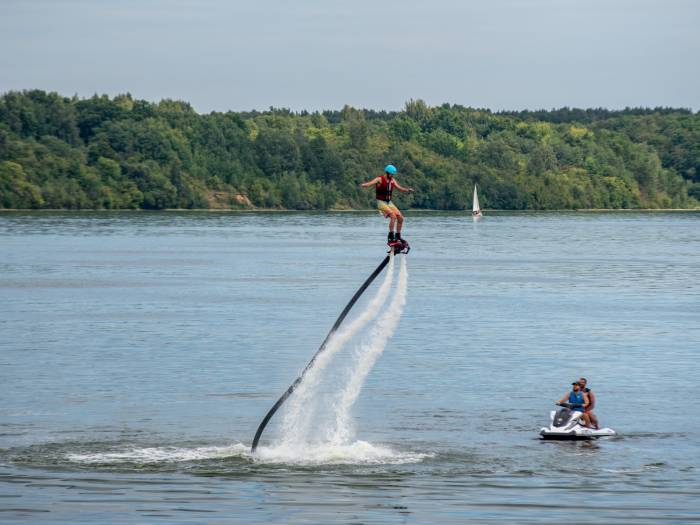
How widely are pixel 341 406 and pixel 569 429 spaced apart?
14821 mm

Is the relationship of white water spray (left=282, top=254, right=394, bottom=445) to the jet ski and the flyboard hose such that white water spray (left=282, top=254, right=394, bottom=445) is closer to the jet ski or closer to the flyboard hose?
the flyboard hose

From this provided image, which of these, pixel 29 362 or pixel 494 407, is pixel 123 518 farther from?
pixel 29 362

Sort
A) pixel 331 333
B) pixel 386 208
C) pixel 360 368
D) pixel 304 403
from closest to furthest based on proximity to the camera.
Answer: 1. pixel 386 208
2. pixel 331 333
3. pixel 304 403
4. pixel 360 368

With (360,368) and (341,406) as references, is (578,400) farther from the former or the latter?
(360,368)

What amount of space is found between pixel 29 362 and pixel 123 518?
38.5 metres

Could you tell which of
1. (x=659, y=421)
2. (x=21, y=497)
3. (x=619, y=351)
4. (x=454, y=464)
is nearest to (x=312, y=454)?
(x=454, y=464)

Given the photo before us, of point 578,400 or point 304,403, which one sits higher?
point 578,400

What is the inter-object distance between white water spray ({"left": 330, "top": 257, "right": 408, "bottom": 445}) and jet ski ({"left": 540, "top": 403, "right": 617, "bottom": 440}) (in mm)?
8230

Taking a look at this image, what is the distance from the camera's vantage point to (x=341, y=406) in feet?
228

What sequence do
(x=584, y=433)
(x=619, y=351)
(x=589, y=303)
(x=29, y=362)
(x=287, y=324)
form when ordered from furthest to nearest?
(x=589, y=303) → (x=287, y=324) → (x=619, y=351) → (x=29, y=362) → (x=584, y=433)

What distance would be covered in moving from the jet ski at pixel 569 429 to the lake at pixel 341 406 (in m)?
0.58

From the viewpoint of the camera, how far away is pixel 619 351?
3499 inches

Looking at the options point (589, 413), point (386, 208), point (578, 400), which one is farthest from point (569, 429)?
point (386, 208)

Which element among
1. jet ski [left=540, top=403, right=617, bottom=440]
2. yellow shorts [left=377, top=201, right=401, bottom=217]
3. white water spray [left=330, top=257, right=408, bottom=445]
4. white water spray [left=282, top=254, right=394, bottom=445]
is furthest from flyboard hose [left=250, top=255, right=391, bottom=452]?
jet ski [left=540, top=403, right=617, bottom=440]
